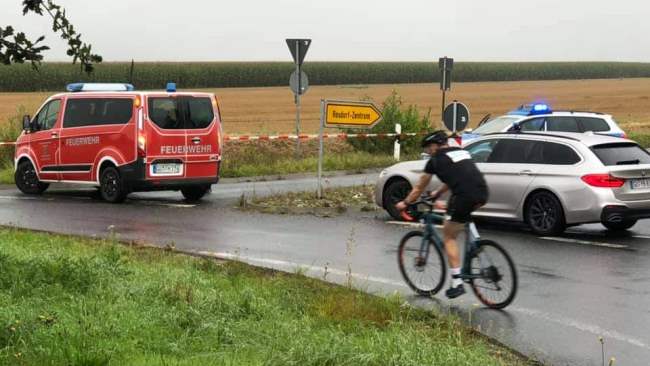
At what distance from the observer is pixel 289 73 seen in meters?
124

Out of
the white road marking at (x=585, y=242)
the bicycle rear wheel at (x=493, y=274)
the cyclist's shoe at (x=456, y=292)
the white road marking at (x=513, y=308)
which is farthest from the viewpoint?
the white road marking at (x=585, y=242)

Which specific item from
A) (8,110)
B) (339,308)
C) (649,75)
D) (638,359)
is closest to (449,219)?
(339,308)

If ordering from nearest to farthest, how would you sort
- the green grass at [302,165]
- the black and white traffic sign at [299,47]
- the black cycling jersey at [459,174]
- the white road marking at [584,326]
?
the white road marking at [584,326], the black cycling jersey at [459,174], the black and white traffic sign at [299,47], the green grass at [302,165]

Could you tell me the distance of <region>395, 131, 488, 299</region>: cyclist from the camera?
9.19m

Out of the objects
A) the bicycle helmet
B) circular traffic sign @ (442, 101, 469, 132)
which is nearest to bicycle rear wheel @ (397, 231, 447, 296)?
the bicycle helmet

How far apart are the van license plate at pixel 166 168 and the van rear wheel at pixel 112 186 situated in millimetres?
674

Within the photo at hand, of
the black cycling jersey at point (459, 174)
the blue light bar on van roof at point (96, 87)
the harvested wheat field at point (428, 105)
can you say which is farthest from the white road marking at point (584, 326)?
the harvested wheat field at point (428, 105)

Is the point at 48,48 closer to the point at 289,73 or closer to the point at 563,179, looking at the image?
the point at 563,179

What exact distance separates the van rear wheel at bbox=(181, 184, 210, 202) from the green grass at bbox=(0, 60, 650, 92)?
71608mm

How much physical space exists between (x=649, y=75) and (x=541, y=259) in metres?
163

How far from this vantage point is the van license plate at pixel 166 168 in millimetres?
18406

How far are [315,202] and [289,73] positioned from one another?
106693 millimetres

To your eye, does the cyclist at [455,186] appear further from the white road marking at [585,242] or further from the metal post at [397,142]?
the metal post at [397,142]

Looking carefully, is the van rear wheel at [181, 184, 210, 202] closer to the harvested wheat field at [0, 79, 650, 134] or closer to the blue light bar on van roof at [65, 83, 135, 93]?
the blue light bar on van roof at [65, 83, 135, 93]
